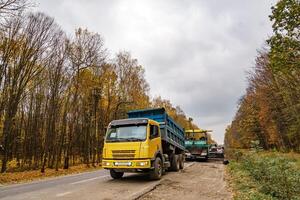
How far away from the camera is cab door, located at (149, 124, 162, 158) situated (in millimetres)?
11983

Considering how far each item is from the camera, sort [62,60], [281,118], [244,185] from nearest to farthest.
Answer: [244,185] → [62,60] → [281,118]

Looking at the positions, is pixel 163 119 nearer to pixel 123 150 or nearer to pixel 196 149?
pixel 123 150

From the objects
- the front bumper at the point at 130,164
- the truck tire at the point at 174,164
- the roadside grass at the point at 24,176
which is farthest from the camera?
the truck tire at the point at 174,164

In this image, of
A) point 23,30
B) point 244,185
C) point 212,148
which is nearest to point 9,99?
point 23,30

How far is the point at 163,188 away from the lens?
10.2 m

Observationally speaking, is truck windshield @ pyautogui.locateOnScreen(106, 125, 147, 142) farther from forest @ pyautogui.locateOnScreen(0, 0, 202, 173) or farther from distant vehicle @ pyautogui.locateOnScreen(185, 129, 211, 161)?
distant vehicle @ pyautogui.locateOnScreen(185, 129, 211, 161)

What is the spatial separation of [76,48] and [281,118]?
31185mm

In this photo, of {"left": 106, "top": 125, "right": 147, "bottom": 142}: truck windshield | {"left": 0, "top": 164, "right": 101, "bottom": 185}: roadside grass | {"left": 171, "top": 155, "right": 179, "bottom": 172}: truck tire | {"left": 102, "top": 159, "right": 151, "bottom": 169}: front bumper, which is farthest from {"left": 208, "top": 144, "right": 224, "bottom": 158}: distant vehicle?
{"left": 102, "top": 159, "right": 151, "bottom": 169}: front bumper

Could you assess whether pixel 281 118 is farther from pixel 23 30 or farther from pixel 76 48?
pixel 23 30

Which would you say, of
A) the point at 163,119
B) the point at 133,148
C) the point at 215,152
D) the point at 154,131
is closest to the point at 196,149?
the point at 215,152

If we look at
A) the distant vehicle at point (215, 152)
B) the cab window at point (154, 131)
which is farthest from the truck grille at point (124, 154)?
the distant vehicle at point (215, 152)

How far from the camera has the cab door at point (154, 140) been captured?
39.3 feet

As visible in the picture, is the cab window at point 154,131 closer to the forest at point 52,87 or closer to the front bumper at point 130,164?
the front bumper at point 130,164

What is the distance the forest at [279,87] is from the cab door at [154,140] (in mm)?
4024
